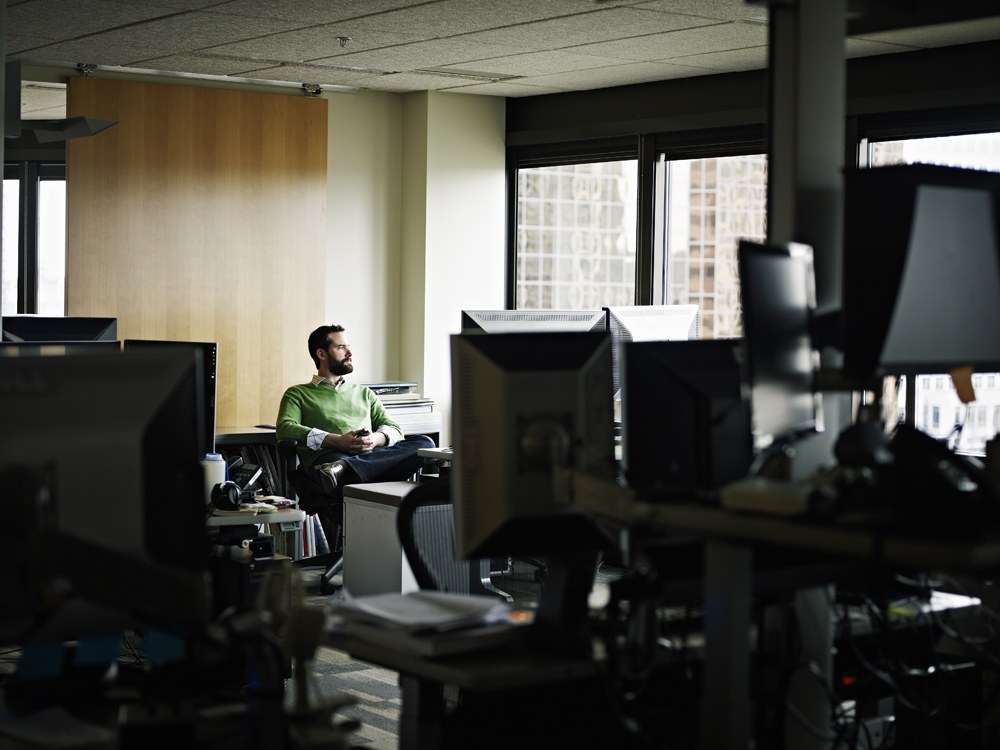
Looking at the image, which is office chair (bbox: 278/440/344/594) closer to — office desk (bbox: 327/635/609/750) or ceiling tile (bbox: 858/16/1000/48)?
ceiling tile (bbox: 858/16/1000/48)

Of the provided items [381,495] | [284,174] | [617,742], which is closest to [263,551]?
[381,495]

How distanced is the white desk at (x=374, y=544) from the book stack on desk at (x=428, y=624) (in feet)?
7.25

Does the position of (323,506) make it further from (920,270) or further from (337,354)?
(920,270)

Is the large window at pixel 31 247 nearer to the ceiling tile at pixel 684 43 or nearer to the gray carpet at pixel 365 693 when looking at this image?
the ceiling tile at pixel 684 43

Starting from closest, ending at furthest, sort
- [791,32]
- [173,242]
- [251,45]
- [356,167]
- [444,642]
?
[444,642] < [791,32] < [251,45] < [173,242] < [356,167]

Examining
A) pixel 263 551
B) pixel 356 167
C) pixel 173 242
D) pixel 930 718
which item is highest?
pixel 356 167

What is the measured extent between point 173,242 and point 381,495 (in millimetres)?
3064

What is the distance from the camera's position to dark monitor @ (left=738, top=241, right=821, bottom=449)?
254cm

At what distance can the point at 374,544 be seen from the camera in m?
5.02

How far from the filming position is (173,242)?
24.3 feet

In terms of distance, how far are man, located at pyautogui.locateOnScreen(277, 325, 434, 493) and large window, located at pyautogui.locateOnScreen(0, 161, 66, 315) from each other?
255 centimetres

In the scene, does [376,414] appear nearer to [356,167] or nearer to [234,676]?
[356,167]

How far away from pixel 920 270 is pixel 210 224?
5.39 metres

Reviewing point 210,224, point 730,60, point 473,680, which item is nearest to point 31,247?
point 210,224
